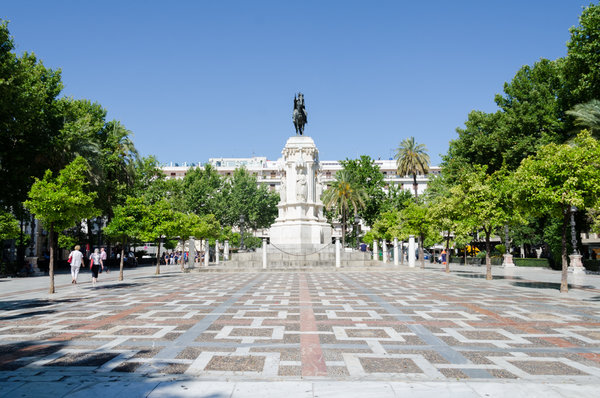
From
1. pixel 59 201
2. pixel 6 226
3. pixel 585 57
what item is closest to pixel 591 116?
pixel 585 57

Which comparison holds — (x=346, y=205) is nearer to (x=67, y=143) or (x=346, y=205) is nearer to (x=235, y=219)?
(x=235, y=219)

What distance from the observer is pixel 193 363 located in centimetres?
551

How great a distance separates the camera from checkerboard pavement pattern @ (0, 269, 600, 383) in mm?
5230

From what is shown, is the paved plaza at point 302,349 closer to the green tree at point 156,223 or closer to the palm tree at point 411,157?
the green tree at point 156,223

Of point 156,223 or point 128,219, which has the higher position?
point 128,219

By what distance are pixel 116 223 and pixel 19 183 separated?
1104 cm

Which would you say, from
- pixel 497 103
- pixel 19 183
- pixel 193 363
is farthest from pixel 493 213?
pixel 19 183

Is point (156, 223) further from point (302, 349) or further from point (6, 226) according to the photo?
point (302, 349)

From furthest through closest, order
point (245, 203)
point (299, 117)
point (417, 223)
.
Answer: point (245, 203) < point (299, 117) < point (417, 223)

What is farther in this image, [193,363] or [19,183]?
[19,183]

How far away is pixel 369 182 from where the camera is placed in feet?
187

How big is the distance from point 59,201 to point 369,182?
4605 cm

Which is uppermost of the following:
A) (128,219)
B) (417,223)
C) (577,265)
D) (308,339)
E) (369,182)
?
(369,182)

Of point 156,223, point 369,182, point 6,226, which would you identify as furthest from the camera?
point 369,182
